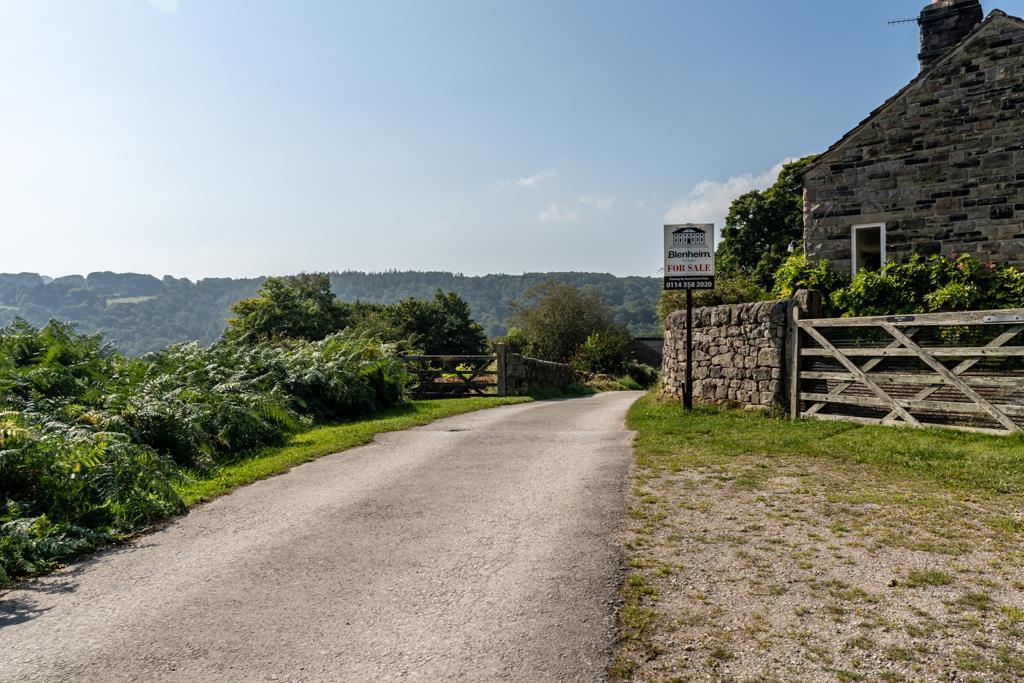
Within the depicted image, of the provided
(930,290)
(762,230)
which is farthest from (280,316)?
(930,290)

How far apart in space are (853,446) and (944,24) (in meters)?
15.5

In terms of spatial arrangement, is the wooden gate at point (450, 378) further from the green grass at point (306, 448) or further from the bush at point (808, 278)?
the bush at point (808, 278)

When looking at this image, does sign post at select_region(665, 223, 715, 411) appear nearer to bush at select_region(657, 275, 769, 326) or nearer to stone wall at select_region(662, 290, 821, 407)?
stone wall at select_region(662, 290, 821, 407)

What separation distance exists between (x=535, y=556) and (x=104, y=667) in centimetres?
286

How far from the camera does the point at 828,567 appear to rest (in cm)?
473

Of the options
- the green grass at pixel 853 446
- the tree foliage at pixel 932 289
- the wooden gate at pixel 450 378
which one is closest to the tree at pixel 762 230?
the wooden gate at pixel 450 378

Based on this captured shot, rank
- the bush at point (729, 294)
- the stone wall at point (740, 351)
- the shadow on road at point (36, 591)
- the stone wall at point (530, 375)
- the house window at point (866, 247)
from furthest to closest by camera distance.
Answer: the bush at point (729, 294) → the stone wall at point (530, 375) → the house window at point (866, 247) → the stone wall at point (740, 351) → the shadow on road at point (36, 591)

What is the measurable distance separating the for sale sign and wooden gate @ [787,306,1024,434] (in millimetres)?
2343

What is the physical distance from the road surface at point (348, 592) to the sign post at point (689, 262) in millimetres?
7108

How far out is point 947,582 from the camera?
173 inches

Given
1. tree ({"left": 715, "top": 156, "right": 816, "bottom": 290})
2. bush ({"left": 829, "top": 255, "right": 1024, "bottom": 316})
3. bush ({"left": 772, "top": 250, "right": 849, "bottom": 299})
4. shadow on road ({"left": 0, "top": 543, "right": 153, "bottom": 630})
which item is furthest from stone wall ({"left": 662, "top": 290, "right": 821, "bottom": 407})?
tree ({"left": 715, "top": 156, "right": 816, "bottom": 290})

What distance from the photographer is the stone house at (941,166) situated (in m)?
15.7

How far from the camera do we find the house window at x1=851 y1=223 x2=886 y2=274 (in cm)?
1739

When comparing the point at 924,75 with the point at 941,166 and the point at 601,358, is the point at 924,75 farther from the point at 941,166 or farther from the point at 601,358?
the point at 601,358
